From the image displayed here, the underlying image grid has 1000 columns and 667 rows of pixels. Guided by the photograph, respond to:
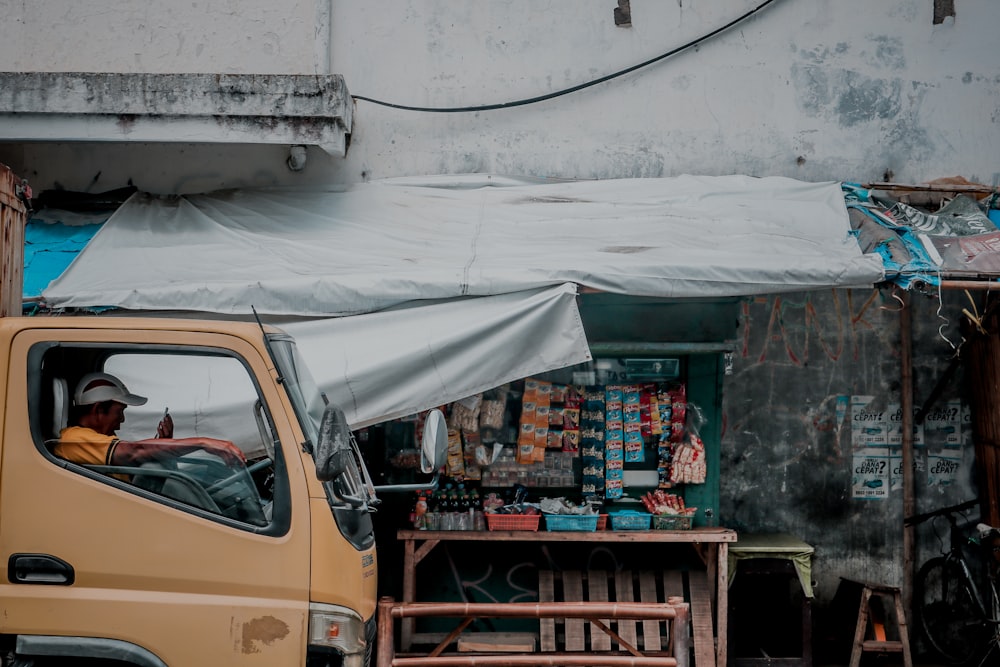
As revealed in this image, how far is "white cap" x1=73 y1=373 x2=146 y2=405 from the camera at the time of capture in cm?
394

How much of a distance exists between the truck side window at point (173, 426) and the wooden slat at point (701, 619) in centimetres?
404

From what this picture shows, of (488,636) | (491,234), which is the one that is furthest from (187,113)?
(488,636)

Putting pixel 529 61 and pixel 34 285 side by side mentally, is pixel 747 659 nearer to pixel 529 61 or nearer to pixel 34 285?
pixel 529 61

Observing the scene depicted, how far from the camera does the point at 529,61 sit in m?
7.88

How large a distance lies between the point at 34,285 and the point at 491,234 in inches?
122

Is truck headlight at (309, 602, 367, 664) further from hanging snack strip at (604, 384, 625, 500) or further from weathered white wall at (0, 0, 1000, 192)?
weathered white wall at (0, 0, 1000, 192)

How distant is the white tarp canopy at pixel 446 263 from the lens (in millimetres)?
5574

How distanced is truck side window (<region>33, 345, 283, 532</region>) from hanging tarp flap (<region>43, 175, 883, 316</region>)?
1.80m

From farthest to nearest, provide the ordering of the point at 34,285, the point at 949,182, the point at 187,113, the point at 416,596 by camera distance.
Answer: the point at 949,182 → the point at 416,596 → the point at 187,113 → the point at 34,285

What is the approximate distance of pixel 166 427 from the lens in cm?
409

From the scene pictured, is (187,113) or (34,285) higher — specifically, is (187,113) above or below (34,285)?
above

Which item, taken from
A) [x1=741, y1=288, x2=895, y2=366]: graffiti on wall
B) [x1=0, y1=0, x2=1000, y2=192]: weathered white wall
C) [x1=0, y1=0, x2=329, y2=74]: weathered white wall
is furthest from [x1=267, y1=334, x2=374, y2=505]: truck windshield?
[x1=741, y1=288, x2=895, y2=366]: graffiti on wall

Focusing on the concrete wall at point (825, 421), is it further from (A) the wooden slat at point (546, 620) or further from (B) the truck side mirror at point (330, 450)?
(B) the truck side mirror at point (330, 450)

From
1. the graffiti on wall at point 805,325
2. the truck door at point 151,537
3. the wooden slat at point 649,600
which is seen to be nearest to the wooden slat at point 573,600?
the wooden slat at point 649,600
